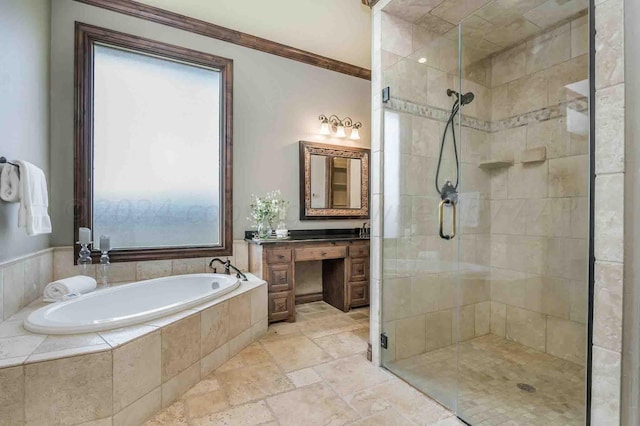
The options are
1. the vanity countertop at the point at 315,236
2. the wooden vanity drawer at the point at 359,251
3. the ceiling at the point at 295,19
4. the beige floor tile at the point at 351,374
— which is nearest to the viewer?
the beige floor tile at the point at 351,374

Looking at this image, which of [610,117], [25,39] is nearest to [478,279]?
[610,117]

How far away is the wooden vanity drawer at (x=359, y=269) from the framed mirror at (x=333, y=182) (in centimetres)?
69

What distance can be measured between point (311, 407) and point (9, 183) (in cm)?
228

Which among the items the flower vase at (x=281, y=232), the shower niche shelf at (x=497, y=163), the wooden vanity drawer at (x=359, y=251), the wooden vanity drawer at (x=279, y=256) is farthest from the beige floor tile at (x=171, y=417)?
the shower niche shelf at (x=497, y=163)

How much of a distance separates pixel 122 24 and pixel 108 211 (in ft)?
5.67

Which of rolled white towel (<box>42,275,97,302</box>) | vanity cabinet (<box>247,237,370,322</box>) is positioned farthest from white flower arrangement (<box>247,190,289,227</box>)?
rolled white towel (<box>42,275,97,302</box>)

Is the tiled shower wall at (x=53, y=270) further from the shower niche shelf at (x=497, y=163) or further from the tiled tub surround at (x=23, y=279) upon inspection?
the shower niche shelf at (x=497, y=163)

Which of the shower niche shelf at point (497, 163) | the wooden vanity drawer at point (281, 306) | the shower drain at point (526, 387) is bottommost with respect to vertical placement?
the shower drain at point (526, 387)

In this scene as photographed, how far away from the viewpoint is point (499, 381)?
1.99 metres

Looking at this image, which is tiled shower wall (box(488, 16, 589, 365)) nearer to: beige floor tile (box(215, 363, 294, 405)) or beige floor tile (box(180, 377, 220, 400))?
beige floor tile (box(215, 363, 294, 405))

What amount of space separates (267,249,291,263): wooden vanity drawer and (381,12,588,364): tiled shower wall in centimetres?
118

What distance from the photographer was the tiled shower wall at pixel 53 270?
187 cm

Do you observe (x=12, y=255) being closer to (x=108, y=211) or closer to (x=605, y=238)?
(x=108, y=211)

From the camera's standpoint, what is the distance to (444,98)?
2326 millimetres
